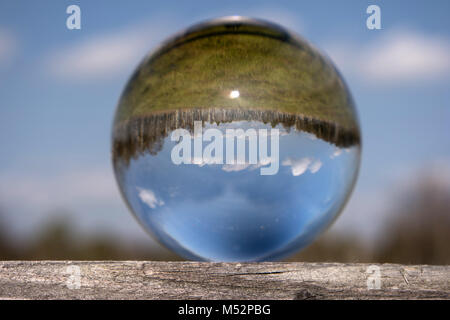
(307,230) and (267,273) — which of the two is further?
(307,230)

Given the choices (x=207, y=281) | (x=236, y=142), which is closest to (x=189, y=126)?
(x=236, y=142)

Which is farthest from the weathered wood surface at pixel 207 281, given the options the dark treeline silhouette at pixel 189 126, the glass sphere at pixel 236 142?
the dark treeline silhouette at pixel 189 126

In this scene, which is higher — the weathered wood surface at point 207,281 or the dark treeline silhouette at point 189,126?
the dark treeline silhouette at point 189,126

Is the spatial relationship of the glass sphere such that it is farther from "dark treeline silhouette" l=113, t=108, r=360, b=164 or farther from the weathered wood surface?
the weathered wood surface

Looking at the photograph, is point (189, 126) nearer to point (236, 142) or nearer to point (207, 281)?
point (236, 142)

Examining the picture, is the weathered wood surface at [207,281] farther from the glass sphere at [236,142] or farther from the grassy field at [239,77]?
the grassy field at [239,77]
